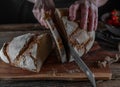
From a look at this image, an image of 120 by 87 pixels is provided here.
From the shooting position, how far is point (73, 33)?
3.27 feet

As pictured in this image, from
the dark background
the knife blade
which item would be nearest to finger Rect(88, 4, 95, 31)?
the knife blade

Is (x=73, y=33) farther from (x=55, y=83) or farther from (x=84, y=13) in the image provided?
(x=55, y=83)

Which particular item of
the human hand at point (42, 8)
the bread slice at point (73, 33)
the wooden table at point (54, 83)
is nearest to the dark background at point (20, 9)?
the human hand at point (42, 8)

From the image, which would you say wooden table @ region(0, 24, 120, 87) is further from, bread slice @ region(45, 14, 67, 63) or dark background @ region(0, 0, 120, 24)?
dark background @ region(0, 0, 120, 24)

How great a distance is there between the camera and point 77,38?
1.00 metres

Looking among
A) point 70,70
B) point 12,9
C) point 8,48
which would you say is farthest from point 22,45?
point 12,9

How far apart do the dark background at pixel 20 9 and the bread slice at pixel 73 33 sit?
0.48m

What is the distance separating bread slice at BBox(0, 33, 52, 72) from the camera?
0.96 meters

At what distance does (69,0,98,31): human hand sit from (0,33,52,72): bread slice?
13 cm

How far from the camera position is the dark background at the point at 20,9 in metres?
1.49

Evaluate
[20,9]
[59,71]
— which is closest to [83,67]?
[59,71]

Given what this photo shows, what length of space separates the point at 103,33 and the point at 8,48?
390mm

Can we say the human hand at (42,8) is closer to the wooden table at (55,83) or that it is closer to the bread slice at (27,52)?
the bread slice at (27,52)

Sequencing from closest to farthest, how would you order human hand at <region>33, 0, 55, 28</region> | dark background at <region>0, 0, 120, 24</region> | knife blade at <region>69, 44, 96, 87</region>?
knife blade at <region>69, 44, 96, 87</region> → human hand at <region>33, 0, 55, 28</region> → dark background at <region>0, 0, 120, 24</region>
